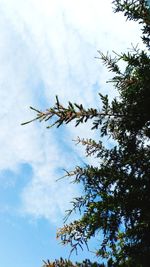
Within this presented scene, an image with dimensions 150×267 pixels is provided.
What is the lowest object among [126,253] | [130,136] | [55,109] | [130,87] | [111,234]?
[126,253]

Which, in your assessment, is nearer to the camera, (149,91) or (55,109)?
(55,109)

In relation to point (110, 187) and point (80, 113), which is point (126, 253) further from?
point (80, 113)

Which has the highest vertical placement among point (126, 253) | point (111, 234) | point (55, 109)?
point (55, 109)

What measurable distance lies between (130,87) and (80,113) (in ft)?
10.6

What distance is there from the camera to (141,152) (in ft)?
25.1

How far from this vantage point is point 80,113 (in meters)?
5.38

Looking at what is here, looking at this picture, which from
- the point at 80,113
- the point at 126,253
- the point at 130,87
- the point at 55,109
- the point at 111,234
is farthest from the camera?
the point at 130,87

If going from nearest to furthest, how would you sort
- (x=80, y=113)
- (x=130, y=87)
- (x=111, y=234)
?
(x=80, y=113) < (x=111, y=234) < (x=130, y=87)

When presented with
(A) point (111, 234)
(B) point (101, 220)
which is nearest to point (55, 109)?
(B) point (101, 220)

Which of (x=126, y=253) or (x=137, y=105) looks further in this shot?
(x=137, y=105)

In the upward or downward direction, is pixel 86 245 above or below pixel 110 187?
below

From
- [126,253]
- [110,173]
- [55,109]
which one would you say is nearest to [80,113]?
[55,109]

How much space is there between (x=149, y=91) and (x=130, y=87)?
2.30 ft

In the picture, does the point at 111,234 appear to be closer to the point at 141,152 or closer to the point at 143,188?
the point at 143,188
